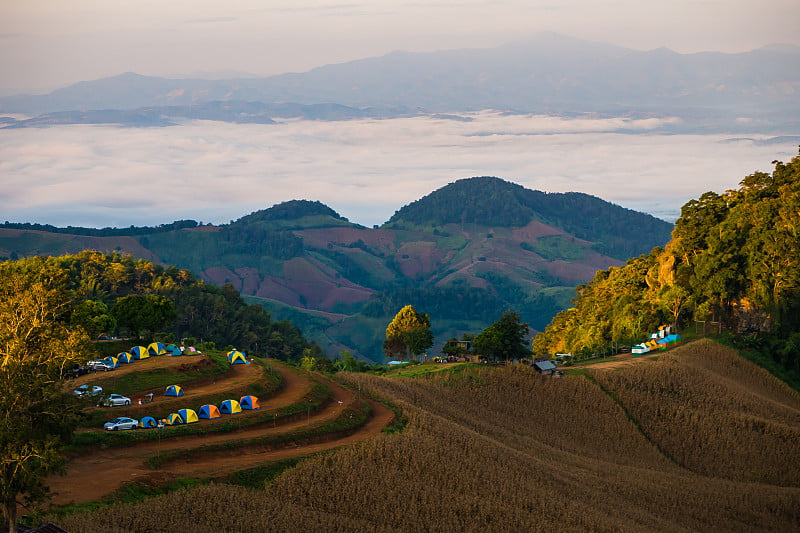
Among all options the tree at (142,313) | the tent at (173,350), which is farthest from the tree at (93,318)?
the tent at (173,350)

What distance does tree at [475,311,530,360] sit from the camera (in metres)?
94.8

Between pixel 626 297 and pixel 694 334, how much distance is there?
629 inches

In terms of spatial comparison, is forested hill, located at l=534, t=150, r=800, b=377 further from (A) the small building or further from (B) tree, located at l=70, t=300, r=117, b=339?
(B) tree, located at l=70, t=300, r=117, b=339

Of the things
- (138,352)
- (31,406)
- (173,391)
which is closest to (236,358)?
(138,352)

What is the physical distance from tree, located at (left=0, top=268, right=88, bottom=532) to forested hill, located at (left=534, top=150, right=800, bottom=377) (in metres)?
82.2

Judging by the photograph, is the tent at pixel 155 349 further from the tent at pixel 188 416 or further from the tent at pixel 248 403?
the tent at pixel 188 416

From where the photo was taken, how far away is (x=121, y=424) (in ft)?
163

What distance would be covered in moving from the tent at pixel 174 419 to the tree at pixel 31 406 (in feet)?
37.8

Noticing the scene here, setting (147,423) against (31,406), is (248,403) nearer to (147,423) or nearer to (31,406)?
(147,423)

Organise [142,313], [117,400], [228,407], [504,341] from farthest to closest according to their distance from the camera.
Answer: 1. [504,341]
2. [142,313]
3. [228,407]
4. [117,400]

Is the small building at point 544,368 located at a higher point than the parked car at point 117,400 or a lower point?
lower

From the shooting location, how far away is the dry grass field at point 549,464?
141 ft

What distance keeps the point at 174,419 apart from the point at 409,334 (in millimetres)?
62860

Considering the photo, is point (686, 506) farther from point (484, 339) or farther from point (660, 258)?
point (660, 258)
